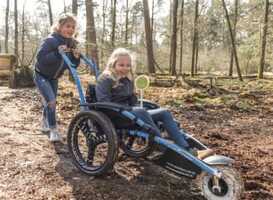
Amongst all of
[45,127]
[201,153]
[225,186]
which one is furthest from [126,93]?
[45,127]

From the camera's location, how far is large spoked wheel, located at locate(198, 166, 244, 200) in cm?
296

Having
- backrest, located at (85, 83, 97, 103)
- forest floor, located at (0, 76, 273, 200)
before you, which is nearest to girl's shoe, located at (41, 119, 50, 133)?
forest floor, located at (0, 76, 273, 200)

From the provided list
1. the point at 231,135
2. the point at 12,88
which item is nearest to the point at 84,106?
the point at 231,135

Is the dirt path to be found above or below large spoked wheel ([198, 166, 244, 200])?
below

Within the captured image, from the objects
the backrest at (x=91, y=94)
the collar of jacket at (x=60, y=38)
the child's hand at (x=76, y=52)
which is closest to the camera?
the backrest at (x=91, y=94)

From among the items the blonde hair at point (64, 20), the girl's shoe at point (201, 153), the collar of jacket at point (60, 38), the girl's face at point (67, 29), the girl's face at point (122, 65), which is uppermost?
the blonde hair at point (64, 20)

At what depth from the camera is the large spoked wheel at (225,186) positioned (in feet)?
9.71

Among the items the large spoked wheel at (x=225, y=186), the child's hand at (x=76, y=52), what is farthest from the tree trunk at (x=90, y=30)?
the large spoked wheel at (x=225, y=186)

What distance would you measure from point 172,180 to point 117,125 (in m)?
0.80

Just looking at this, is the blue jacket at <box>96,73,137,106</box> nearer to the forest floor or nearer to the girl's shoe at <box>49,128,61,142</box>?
the forest floor

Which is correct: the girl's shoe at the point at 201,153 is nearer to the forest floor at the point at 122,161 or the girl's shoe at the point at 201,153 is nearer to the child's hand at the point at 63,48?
the forest floor at the point at 122,161

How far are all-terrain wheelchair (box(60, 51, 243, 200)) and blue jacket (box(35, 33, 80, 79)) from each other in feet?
2.03

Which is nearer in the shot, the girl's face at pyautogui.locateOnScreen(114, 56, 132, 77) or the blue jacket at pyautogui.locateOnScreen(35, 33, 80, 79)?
the girl's face at pyautogui.locateOnScreen(114, 56, 132, 77)

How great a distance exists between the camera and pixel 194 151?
3430mm
